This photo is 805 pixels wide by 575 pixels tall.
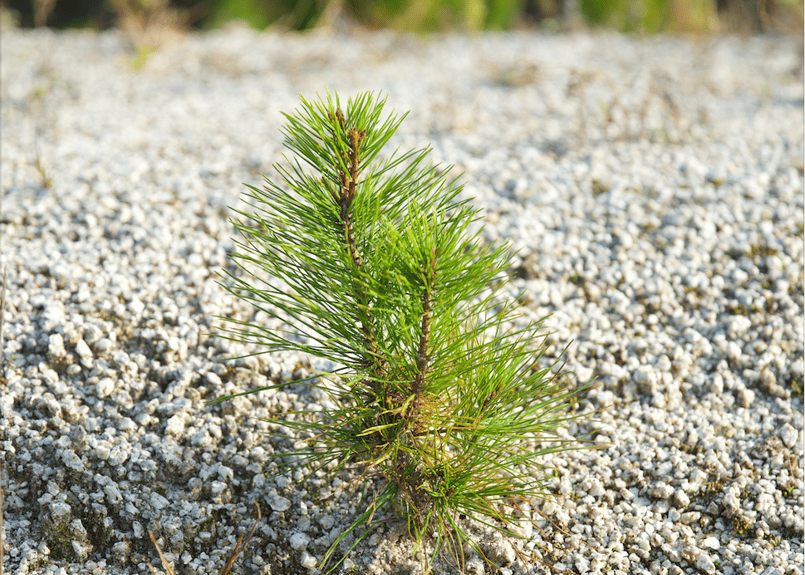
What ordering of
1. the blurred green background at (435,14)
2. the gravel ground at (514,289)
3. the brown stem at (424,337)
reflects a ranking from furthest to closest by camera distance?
the blurred green background at (435,14)
the gravel ground at (514,289)
the brown stem at (424,337)

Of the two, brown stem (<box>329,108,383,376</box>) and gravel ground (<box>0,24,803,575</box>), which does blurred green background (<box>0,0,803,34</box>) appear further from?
brown stem (<box>329,108,383,376</box>)

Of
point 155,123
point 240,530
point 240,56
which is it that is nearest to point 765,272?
point 240,530

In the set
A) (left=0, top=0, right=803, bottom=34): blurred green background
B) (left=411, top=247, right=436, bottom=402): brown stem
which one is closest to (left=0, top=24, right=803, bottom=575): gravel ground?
(left=411, top=247, right=436, bottom=402): brown stem

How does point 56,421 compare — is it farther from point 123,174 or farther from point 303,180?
point 123,174

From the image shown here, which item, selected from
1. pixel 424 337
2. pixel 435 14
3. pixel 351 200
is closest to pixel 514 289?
pixel 424 337

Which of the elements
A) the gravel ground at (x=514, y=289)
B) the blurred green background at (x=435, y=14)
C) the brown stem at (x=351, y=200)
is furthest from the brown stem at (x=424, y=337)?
the blurred green background at (x=435, y=14)

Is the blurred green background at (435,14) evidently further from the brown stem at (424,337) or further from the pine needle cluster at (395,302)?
the brown stem at (424,337)

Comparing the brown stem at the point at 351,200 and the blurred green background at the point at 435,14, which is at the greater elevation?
the blurred green background at the point at 435,14
